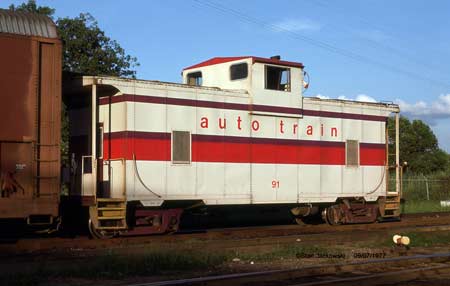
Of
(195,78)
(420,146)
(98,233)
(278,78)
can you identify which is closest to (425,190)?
(278,78)

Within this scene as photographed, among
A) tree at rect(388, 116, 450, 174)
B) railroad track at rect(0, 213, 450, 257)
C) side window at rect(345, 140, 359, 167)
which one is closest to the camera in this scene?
railroad track at rect(0, 213, 450, 257)

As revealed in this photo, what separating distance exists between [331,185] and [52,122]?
30.6ft

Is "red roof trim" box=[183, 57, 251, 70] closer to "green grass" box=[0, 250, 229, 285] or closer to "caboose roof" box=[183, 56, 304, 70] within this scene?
"caboose roof" box=[183, 56, 304, 70]

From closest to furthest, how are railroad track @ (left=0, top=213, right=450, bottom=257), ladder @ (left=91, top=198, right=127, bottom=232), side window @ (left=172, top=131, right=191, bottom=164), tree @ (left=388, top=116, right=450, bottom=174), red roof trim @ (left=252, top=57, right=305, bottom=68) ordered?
railroad track @ (left=0, top=213, right=450, bottom=257), ladder @ (left=91, top=198, right=127, bottom=232), side window @ (left=172, top=131, right=191, bottom=164), red roof trim @ (left=252, top=57, right=305, bottom=68), tree @ (left=388, top=116, right=450, bottom=174)

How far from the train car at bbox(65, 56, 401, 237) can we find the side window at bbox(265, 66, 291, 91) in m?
0.03

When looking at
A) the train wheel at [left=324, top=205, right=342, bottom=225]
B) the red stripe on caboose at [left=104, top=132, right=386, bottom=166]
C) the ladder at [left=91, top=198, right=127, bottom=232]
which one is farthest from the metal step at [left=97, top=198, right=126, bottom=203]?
the train wheel at [left=324, top=205, right=342, bottom=225]

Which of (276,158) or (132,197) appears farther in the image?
(276,158)

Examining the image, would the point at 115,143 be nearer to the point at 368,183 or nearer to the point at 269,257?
the point at 269,257

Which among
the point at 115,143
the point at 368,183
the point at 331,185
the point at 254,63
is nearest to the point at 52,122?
the point at 115,143

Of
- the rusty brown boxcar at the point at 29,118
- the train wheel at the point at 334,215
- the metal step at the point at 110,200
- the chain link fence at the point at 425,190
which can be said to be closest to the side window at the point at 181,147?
the metal step at the point at 110,200

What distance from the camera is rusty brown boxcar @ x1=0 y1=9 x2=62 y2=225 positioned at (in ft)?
42.1

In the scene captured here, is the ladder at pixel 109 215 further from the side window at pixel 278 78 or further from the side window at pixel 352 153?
the side window at pixel 352 153

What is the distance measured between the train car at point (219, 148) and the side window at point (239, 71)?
0.03 metres

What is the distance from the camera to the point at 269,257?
39.2ft
